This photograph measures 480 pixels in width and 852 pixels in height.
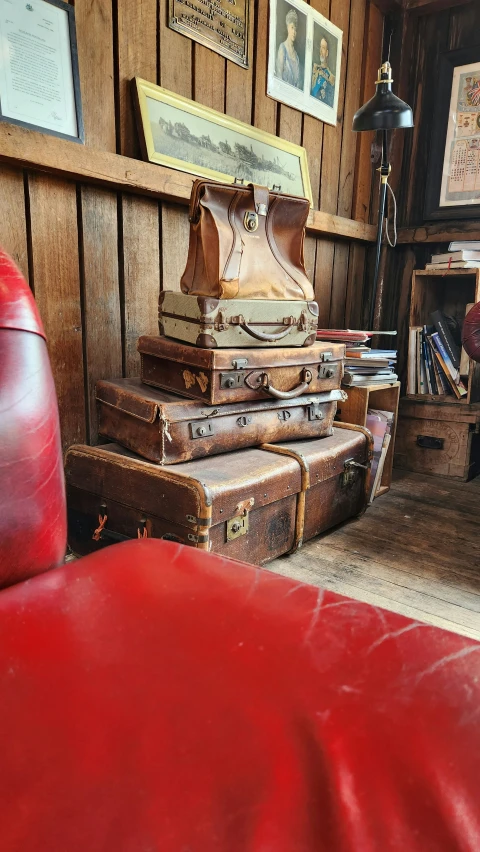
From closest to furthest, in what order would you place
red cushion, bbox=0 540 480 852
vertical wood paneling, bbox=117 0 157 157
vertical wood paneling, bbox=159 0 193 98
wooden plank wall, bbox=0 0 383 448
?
red cushion, bbox=0 540 480 852 → wooden plank wall, bbox=0 0 383 448 → vertical wood paneling, bbox=117 0 157 157 → vertical wood paneling, bbox=159 0 193 98

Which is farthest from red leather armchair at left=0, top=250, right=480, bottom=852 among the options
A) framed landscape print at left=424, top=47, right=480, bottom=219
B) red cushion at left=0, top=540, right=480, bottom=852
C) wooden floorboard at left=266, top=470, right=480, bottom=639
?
framed landscape print at left=424, top=47, right=480, bottom=219

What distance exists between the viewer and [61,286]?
1.58 meters

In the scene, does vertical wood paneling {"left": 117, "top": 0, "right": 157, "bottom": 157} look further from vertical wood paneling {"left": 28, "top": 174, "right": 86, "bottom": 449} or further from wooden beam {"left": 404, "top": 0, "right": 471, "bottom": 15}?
wooden beam {"left": 404, "top": 0, "right": 471, "bottom": 15}

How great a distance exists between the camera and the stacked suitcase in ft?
4.43

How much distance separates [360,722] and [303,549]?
1.32 meters

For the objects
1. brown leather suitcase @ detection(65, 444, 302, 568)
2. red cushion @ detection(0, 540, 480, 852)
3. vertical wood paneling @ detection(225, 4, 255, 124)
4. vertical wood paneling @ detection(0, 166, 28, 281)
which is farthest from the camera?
vertical wood paneling @ detection(225, 4, 255, 124)

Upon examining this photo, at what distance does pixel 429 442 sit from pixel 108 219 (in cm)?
175

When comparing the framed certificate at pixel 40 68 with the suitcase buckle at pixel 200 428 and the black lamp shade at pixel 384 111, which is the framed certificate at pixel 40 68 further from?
the black lamp shade at pixel 384 111

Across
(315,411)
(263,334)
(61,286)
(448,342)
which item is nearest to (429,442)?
(448,342)

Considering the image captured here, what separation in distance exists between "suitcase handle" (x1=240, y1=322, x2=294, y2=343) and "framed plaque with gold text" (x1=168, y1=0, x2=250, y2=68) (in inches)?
41.1

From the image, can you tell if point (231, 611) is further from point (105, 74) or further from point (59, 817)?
point (105, 74)

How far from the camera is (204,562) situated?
0.65 metres

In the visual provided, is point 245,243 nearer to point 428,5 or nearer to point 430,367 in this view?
point 430,367

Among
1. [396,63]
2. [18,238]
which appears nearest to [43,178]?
[18,238]
